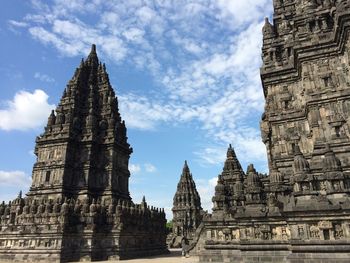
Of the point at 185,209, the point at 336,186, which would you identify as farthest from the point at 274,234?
the point at 185,209

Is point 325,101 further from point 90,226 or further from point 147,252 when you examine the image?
point 147,252

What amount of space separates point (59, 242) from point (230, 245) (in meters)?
16.4

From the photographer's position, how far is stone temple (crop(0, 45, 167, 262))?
2916 centimetres

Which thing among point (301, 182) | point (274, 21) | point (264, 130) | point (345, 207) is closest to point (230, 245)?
point (301, 182)

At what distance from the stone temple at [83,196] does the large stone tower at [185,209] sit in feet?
74.4

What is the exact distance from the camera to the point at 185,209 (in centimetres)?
6319

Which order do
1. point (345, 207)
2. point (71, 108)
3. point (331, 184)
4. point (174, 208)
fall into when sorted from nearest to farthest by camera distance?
1. point (345, 207)
2. point (331, 184)
3. point (71, 108)
4. point (174, 208)

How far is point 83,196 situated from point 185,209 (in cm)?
3257

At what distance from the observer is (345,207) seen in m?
13.3

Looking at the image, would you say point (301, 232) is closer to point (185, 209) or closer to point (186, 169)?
point (185, 209)

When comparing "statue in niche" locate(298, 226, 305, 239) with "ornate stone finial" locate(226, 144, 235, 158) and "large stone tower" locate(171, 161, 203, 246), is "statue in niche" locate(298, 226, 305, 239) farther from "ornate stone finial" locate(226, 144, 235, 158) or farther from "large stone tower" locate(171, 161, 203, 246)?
"large stone tower" locate(171, 161, 203, 246)

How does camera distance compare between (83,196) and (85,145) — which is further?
(85,145)

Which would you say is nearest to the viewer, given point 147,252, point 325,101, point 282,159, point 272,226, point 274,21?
point 272,226

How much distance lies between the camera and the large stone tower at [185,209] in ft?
204
